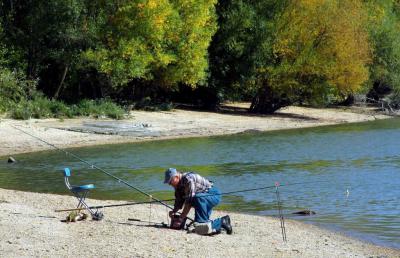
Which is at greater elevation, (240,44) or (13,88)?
(240,44)

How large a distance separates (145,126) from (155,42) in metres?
6.24

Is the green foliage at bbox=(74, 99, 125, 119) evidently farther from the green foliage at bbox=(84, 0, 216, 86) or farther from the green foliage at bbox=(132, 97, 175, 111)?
the green foliage at bbox=(132, 97, 175, 111)

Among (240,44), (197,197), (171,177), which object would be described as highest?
(240,44)

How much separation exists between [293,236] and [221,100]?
1416 inches

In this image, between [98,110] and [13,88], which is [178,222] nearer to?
[13,88]

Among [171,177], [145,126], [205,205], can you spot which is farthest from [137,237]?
[145,126]

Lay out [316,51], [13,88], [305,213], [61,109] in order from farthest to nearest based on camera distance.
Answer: [316,51] < [61,109] < [13,88] < [305,213]

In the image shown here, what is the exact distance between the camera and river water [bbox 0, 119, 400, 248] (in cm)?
1605

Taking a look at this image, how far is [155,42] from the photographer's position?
1564 inches

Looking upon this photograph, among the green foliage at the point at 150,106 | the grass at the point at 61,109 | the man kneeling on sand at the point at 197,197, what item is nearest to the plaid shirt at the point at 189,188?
the man kneeling on sand at the point at 197,197

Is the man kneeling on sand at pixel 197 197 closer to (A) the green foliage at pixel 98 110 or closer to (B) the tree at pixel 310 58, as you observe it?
(A) the green foliage at pixel 98 110

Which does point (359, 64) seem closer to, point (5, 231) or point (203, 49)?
point (203, 49)

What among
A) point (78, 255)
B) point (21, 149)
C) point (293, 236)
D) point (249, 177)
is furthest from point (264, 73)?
point (78, 255)

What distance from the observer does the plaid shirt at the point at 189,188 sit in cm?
1262
